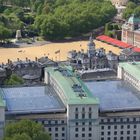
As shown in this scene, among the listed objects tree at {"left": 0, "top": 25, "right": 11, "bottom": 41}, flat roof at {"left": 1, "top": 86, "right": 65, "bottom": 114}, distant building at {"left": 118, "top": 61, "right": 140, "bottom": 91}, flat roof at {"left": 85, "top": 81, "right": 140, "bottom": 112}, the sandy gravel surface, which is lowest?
the sandy gravel surface

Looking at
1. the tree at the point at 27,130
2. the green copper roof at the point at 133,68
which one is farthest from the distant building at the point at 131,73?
the tree at the point at 27,130

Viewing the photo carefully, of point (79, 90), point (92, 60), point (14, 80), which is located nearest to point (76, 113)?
point (79, 90)

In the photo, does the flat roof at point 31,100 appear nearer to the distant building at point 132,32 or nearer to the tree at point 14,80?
the tree at point 14,80

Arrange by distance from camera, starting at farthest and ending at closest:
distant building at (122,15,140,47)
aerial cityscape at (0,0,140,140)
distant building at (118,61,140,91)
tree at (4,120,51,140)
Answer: distant building at (122,15,140,47) < distant building at (118,61,140,91) < aerial cityscape at (0,0,140,140) < tree at (4,120,51,140)

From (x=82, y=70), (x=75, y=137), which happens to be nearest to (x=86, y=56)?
(x=82, y=70)

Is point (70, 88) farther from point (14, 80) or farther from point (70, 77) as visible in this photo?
point (14, 80)

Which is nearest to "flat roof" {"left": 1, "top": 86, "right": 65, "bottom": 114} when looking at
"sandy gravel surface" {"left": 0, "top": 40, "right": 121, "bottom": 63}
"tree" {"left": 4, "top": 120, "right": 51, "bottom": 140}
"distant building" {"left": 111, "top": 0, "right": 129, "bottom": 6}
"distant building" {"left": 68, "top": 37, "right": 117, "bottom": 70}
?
"tree" {"left": 4, "top": 120, "right": 51, "bottom": 140}

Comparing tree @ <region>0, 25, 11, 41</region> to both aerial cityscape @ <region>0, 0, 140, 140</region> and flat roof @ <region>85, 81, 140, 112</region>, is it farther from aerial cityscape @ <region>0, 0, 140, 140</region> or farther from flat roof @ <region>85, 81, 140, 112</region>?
flat roof @ <region>85, 81, 140, 112</region>

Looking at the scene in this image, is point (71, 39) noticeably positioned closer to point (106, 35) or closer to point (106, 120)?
point (106, 35)
